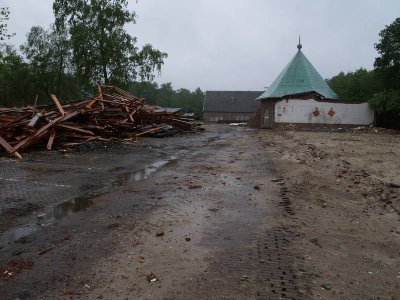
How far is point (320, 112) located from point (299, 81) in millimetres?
4890

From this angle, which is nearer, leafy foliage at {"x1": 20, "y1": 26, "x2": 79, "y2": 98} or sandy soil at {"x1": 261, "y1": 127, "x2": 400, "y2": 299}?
sandy soil at {"x1": 261, "y1": 127, "x2": 400, "y2": 299}

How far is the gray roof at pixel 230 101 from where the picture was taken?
73125 millimetres

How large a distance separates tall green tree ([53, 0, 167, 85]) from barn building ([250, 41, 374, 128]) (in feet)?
37.7

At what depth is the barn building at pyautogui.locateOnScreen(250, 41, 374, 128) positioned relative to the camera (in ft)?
93.2

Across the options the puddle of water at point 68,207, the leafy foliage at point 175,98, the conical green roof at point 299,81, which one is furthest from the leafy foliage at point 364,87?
the leafy foliage at point 175,98

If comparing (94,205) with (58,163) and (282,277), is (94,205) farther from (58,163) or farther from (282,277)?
(58,163)

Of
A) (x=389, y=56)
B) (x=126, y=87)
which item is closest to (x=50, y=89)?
(x=126, y=87)

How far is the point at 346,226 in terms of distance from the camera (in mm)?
5176

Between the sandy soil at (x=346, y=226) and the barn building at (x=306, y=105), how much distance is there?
771 inches

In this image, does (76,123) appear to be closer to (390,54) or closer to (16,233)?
(16,233)

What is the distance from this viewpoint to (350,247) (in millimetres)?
4453

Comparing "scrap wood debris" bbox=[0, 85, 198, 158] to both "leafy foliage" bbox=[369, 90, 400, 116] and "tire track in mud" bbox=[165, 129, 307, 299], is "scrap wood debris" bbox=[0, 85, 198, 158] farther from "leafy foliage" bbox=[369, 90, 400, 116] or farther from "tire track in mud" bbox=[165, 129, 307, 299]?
"leafy foliage" bbox=[369, 90, 400, 116]

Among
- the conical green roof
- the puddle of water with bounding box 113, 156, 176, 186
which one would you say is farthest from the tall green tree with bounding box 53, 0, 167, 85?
the puddle of water with bounding box 113, 156, 176, 186

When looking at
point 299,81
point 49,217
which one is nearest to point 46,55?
point 299,81
